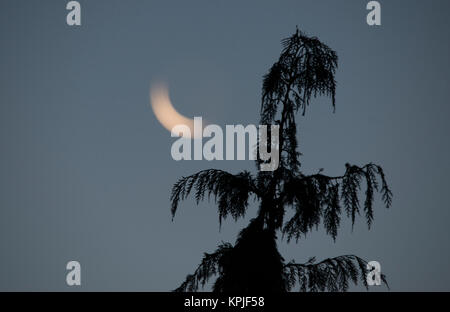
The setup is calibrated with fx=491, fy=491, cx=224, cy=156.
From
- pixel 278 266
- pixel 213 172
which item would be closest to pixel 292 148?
pixel 213 172

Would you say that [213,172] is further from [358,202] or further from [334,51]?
[334,51]

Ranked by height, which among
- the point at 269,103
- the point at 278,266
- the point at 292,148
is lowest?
the point at 278,266

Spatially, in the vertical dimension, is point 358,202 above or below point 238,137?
below
